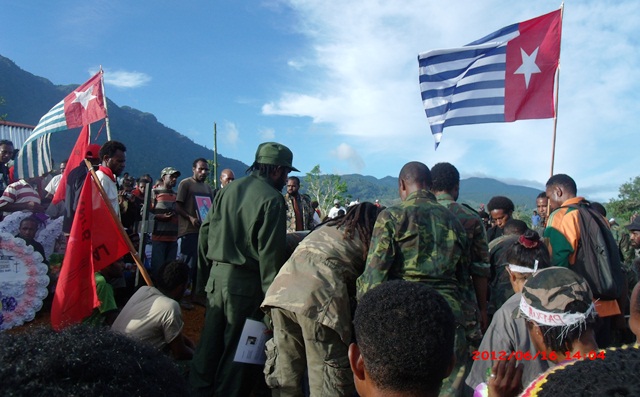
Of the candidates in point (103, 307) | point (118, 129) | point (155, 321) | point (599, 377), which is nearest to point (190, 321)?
point (103, 307)

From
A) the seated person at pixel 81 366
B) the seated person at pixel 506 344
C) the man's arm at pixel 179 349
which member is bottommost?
the man's arm at pixel 179 349

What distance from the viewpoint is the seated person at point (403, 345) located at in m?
1.58

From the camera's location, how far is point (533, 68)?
670 centimetres

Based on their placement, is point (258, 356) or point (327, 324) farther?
point (258, 356)

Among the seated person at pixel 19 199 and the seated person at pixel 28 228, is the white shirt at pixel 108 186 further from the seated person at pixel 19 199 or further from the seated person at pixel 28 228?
the seated person at pixel 19 199

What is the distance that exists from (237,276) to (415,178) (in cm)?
159

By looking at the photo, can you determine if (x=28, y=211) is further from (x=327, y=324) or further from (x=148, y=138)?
(x=148, y=138)

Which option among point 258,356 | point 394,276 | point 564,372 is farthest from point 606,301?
point 564,372

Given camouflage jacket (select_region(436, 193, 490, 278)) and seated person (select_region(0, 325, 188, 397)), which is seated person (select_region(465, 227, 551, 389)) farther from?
seated person (select_region(0, 325, 188, 397))

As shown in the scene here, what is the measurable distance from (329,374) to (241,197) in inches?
62.0

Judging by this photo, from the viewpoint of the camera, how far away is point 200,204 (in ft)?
21.5

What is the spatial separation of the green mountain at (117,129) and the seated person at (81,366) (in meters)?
84.0

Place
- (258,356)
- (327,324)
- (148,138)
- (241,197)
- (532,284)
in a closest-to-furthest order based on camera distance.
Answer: (532,284) → (327,324) → (258,356) → (241,197) → (148,138)

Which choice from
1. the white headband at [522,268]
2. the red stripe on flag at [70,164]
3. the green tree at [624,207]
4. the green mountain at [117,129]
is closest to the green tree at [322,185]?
the green tree at [624,207]
